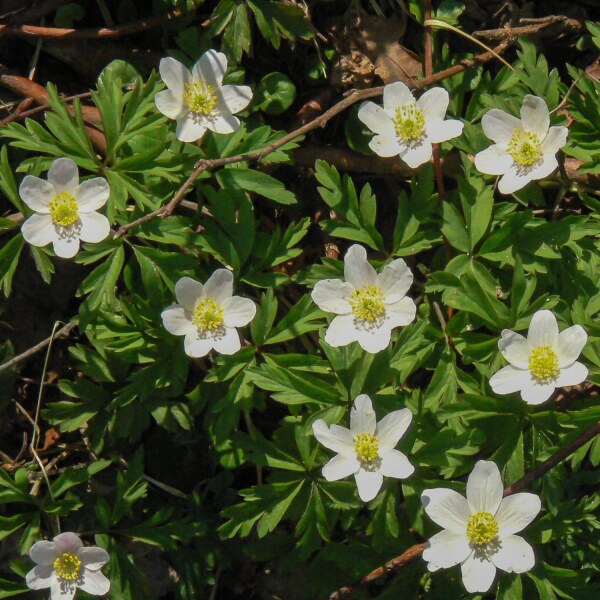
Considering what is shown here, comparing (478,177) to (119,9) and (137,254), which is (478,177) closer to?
(137,254)

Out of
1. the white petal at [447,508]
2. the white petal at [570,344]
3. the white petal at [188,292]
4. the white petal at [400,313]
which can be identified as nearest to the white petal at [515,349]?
the white petal at [570,344]

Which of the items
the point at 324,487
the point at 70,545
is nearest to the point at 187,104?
the point at 324,487

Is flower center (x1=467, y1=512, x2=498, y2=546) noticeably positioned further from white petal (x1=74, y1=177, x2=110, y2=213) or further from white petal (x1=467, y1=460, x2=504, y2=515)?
white petal (x1=74, y1=177, x2=110, y2=213)

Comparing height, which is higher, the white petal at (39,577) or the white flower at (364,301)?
the white flower at (364,301)

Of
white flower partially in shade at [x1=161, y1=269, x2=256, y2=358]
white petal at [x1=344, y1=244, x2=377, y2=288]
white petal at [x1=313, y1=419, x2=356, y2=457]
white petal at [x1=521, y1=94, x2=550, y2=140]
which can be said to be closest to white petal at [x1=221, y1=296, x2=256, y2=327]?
white flower partially in shade at [x1=161, y1=269, x2=256, y2=358]

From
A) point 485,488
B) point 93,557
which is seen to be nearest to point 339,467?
point 485,488

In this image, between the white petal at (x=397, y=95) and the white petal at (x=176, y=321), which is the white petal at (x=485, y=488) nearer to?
the white petal at (x=176, y=321)

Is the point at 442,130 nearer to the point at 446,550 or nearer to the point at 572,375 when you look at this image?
the point at 572,375
